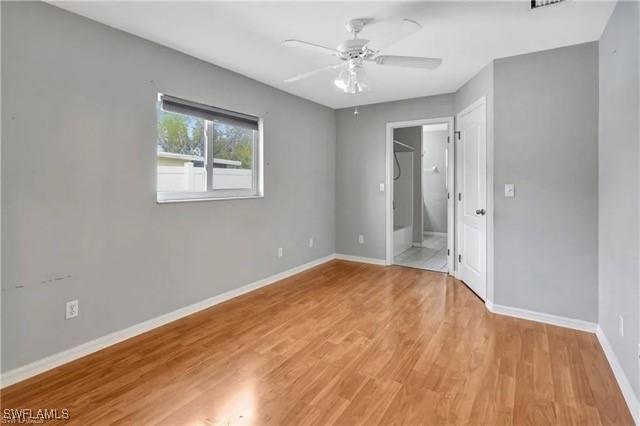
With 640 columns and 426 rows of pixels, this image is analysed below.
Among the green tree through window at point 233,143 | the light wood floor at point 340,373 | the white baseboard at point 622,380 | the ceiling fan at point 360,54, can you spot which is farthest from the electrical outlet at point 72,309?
the white baseboard at point 622,380

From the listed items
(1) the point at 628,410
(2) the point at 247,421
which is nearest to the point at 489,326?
(1) the point at 628,410

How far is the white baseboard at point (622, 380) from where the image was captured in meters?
1.80

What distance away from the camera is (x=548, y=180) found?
9.85ft

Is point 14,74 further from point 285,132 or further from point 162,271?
point 285,132

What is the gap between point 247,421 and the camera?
1.76 metres

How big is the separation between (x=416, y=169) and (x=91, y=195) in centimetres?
585

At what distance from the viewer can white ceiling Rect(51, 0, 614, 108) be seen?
2.29 m

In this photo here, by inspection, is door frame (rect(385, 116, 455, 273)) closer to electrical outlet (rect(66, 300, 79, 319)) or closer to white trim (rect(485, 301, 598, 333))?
white trim (rect(485, 301, 598, 333))

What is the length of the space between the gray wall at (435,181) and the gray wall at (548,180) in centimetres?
475

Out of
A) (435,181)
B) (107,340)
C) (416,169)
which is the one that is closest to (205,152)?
(107,340)

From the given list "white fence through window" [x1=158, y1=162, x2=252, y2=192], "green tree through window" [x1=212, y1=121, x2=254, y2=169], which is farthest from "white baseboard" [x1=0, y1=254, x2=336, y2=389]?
"green tree through window" [x1=212, y1=121, x2=254, y2=169]

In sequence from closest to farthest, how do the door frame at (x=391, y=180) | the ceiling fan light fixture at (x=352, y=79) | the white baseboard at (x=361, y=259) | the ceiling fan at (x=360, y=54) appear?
1. the ceiling fan at (x=360, y=54)
2. the ceiling fan light fixture at (x=352, y=79)
3. the door frame at (x=391, y=180)
4. the white baseboard at (x=361, y=259)

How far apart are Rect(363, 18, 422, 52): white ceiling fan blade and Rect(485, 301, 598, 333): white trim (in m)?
2.68

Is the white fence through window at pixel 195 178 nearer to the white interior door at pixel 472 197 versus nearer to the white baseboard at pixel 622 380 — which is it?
the white interior door at pixel 472 197
